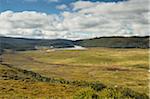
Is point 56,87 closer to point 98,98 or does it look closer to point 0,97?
point 0,97

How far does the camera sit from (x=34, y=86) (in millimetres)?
90812

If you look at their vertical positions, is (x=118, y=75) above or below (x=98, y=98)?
below

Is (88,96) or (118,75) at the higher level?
(88,96)

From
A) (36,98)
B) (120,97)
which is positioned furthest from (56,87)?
(120,97)

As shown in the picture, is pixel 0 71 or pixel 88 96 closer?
→ pixel 88 96

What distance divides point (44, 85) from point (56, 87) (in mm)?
4583

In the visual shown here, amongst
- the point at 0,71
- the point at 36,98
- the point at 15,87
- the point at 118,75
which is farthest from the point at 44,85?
the point at 118,75

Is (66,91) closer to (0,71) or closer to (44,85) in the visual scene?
(44,85)

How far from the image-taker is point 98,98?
5034 cm

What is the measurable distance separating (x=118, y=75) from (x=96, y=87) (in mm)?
97554

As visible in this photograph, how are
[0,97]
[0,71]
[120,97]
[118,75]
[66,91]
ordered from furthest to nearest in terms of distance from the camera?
[118,75] < [0,71] < [66,91] < [0,97] < [120,97]

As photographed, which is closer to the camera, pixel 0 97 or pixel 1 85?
pixel 0 97

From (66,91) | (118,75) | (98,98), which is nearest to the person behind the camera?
(98,98)

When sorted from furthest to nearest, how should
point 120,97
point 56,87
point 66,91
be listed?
point 56,87
point 66,91
point 120,97
